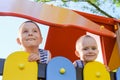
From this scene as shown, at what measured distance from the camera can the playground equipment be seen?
1.82 m

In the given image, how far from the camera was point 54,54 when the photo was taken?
2.94 meters

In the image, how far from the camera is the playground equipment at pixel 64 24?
1.82m

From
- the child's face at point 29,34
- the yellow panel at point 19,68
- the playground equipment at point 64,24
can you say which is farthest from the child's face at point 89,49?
the yellow panel at point 19,68

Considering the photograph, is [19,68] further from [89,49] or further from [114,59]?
[114,59]

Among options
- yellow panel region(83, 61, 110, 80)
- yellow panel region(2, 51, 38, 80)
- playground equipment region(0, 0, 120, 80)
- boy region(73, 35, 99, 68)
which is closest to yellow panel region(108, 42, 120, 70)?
playground equipment region(0, 0, 120, 80)

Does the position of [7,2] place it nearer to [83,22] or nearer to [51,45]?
[83,22]

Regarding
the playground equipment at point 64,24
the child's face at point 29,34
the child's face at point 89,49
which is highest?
the playground equipment at point 64,24

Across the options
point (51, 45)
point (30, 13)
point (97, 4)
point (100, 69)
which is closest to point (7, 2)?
point (30, 13)

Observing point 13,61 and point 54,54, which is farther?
point 54,54

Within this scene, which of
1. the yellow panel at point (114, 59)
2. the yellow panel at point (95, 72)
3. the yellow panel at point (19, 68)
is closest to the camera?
the yellow panel at point (19, 68)

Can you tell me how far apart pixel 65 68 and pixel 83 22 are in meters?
0.75

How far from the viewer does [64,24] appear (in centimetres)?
192

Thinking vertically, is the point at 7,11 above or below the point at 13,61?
above

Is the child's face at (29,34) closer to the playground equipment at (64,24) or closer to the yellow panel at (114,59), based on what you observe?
the playground equipment at (64,24)
